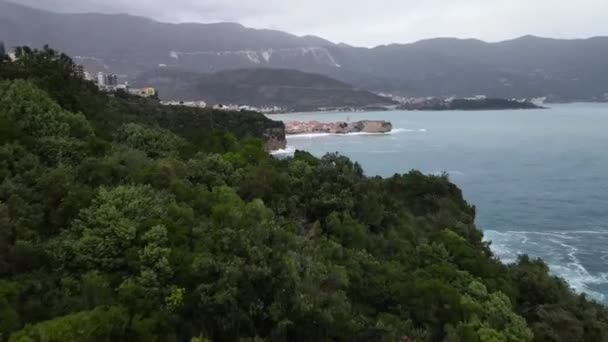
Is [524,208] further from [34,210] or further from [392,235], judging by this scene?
[34,210]

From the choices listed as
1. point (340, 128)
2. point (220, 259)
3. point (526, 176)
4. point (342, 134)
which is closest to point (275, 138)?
point (342, 134)

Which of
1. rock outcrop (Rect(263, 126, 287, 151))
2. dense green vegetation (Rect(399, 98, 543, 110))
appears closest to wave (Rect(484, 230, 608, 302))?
rock outcrop (Rect(263, 126, 287, 151))

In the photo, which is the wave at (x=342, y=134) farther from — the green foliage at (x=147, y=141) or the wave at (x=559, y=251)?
the green foliage at (x=147, y=141)

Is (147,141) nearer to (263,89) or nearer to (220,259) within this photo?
(220,259)

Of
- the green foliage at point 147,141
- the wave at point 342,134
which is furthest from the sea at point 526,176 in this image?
the green foliage at point 147,141

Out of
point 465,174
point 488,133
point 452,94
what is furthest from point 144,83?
point 465,174

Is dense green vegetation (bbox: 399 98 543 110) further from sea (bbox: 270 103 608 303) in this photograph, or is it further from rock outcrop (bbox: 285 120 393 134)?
rock outcrop (bbox: 285 120 393 134)
